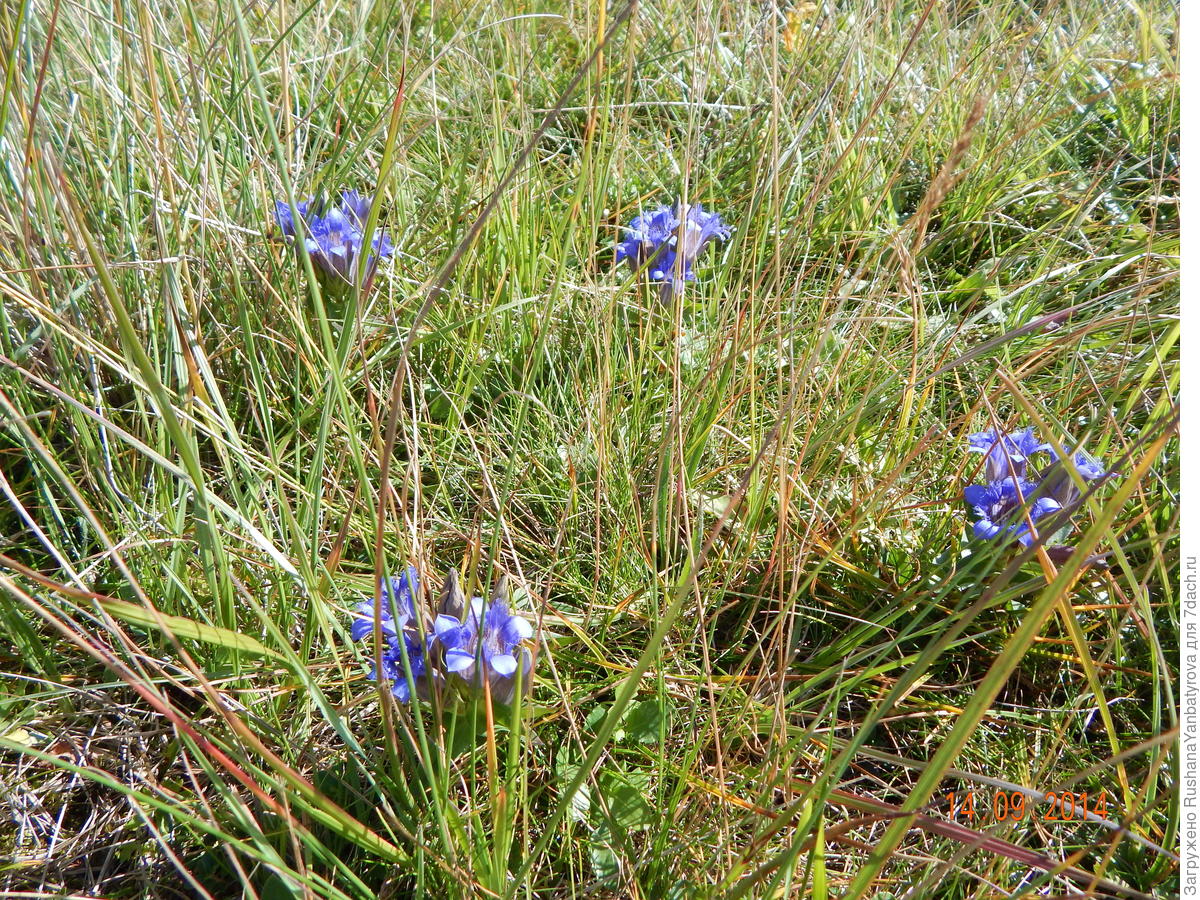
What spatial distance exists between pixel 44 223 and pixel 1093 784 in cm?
160

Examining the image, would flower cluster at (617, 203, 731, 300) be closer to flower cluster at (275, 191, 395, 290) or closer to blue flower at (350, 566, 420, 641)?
flower cluster at (275, 191, 395, 290)

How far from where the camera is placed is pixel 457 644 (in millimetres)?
962

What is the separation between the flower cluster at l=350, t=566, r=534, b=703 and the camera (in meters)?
0.95

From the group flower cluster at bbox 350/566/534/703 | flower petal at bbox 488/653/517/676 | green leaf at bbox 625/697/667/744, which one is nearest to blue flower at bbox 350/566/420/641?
flower cluster at bbox 350/566/534/703

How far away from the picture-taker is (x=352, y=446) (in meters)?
0.95

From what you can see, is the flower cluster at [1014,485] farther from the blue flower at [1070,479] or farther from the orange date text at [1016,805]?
the orange date text at [1016,805]

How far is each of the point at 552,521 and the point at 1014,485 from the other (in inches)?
26.6

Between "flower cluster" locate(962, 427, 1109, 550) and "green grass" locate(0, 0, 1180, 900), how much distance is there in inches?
2.0

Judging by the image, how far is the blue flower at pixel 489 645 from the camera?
0.94 m

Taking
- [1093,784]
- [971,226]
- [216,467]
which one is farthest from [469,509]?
[971,226]

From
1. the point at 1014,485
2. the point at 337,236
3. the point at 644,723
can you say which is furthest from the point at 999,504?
the point at 337,236

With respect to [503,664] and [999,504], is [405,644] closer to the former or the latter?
[503,664]

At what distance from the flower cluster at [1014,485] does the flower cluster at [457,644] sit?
64cm

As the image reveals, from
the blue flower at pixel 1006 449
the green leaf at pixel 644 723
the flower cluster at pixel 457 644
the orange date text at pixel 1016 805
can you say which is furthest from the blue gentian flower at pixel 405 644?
the blue flower at pixel 1006 449
